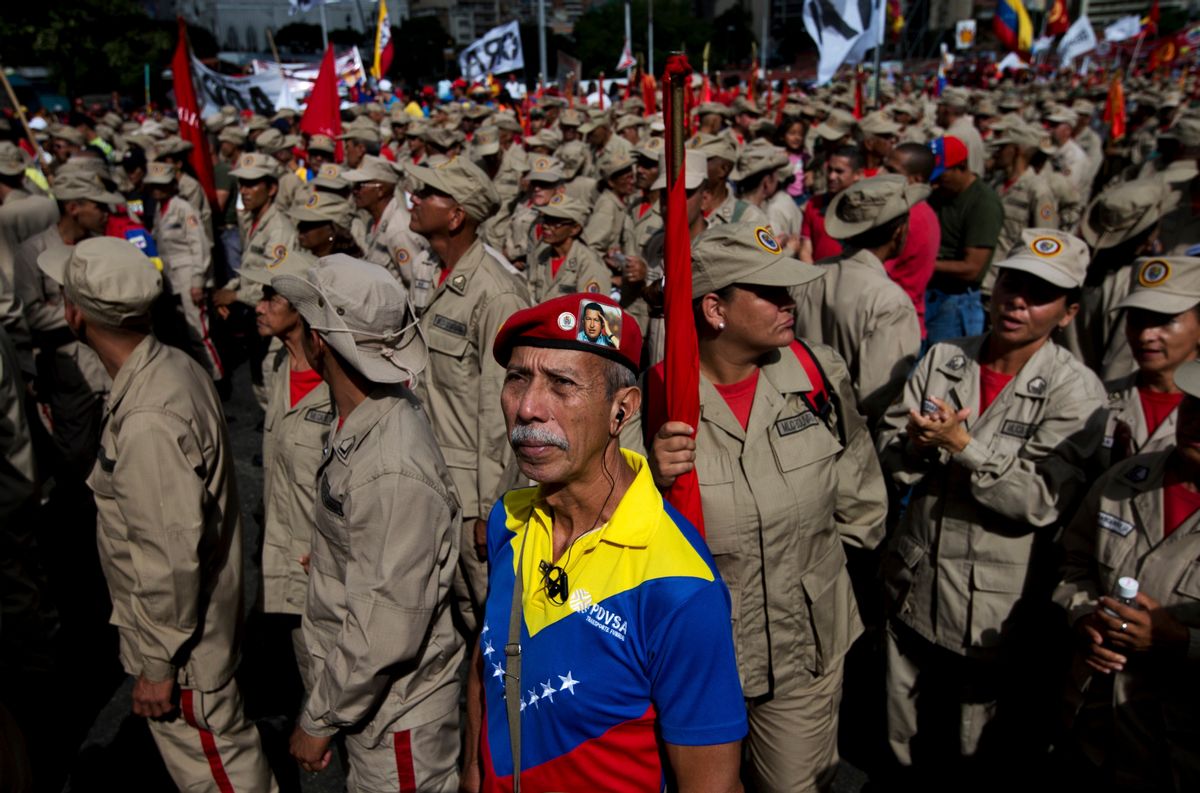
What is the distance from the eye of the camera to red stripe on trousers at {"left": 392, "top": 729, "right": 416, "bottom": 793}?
2.85 m

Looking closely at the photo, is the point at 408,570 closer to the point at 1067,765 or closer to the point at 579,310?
the point at 579,310

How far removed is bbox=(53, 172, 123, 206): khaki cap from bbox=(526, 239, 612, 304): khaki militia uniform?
3.63 metres

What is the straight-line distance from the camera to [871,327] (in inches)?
174

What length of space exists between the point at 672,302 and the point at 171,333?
7.07m

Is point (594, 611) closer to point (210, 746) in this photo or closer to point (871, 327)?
point (210, 746)

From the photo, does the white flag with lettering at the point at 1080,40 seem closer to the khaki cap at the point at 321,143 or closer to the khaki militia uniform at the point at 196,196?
the khaki cap at the point at 321,143

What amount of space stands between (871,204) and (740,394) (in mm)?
2043

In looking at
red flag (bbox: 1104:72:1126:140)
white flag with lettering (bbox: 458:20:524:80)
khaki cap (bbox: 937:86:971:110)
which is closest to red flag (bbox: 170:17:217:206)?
white flag with lettering (bbox: 458:20:524:80)

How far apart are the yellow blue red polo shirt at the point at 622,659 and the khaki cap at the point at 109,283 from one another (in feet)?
6.57

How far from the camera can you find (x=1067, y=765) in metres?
3.43

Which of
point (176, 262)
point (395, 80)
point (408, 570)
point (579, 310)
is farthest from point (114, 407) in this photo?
point (395, 80)

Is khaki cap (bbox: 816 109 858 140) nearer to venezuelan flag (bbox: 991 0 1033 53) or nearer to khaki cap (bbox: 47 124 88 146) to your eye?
khaki cap (bbox: 47 124 88 146)

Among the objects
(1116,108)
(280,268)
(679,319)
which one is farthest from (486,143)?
(1116,108)

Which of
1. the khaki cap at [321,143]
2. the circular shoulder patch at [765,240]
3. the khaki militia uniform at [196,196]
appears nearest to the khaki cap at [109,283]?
the circular shoulder patch at [765,240]
